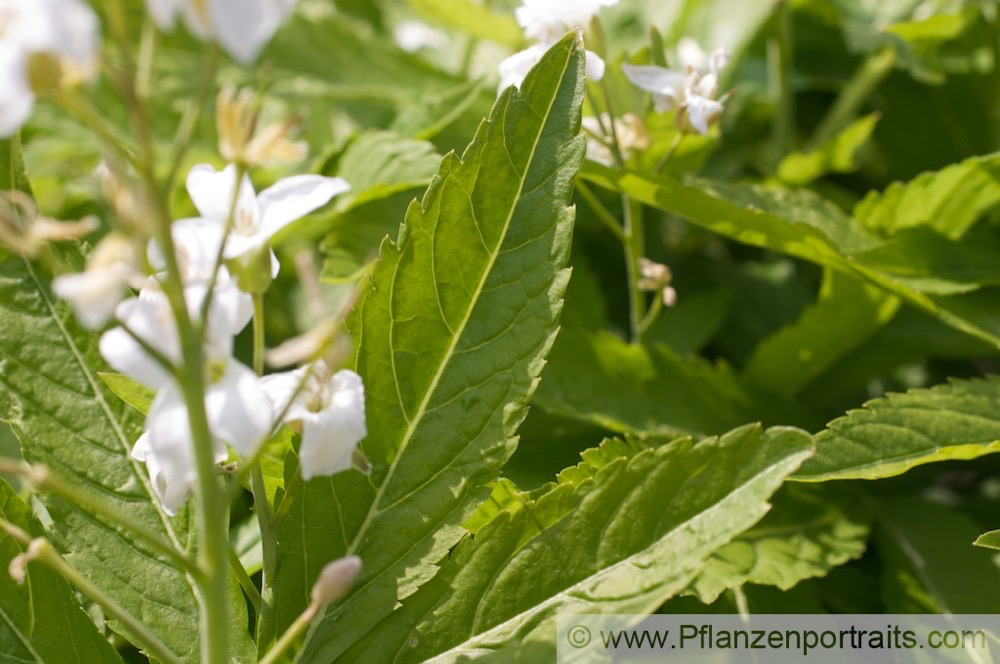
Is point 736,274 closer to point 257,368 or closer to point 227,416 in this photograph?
point 257,368

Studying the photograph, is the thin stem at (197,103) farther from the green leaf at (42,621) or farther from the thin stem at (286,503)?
the green leaf at (42,621)

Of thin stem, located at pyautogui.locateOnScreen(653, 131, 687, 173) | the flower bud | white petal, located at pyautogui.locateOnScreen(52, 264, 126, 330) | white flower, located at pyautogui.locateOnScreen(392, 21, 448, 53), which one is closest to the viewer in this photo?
white petal, located at pyautogui.locateOnScreen(52, 264, 126, 330)

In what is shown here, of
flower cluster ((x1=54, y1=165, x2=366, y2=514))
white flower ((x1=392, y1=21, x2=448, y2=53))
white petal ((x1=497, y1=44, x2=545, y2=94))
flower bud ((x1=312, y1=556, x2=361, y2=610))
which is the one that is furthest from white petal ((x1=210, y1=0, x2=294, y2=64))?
white flower ((x1=392, y1=21, x2=448, y2=53))

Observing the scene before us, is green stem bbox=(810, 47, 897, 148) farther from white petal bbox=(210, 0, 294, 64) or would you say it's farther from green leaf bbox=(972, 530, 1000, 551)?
white petal bbox=(210, 0, 294, 64)

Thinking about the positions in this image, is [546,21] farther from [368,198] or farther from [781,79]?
[781,79]


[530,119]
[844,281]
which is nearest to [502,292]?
[530,119]

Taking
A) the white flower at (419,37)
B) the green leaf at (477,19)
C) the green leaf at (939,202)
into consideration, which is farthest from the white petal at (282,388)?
the white flower at (419,37)
